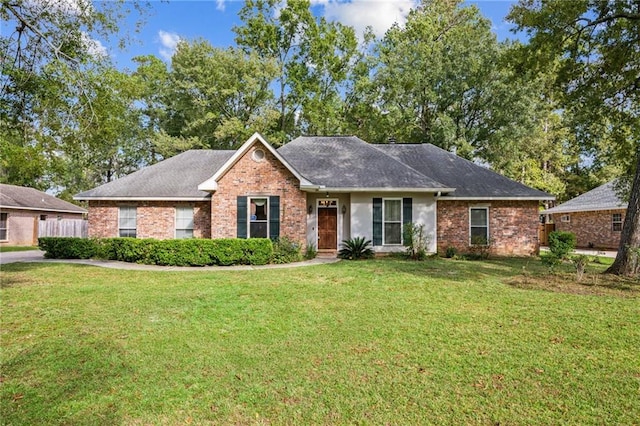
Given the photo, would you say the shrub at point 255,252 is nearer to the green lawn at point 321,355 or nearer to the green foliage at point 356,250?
the green foliage at point 356,250

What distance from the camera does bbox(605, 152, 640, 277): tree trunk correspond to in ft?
30.4

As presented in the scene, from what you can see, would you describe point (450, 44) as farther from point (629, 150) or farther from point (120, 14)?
point (120, 14)

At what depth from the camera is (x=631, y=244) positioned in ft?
31.0

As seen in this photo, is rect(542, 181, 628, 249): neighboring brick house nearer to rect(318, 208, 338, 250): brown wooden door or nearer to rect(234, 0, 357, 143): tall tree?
rect(318, 208, 338, 250): brown wooden door

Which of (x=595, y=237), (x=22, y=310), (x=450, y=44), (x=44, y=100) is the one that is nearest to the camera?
(x=22, y=310)

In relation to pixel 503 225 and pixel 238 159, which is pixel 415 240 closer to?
pixel 503 225

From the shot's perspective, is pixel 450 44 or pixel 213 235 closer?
pixel 213 235

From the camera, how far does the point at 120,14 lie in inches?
324

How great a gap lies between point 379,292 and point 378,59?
26.5 m

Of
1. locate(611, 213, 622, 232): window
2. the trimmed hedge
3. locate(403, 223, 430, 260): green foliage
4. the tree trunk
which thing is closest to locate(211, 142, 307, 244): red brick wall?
the trimmed hedge

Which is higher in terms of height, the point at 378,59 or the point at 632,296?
the point at 378,59

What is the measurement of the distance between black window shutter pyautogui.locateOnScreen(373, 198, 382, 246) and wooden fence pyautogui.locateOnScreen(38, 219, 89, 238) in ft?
65.9

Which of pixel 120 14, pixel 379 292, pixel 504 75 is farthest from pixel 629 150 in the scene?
pixel 120 14

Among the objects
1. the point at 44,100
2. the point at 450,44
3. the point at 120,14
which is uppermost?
the point at 450,44
